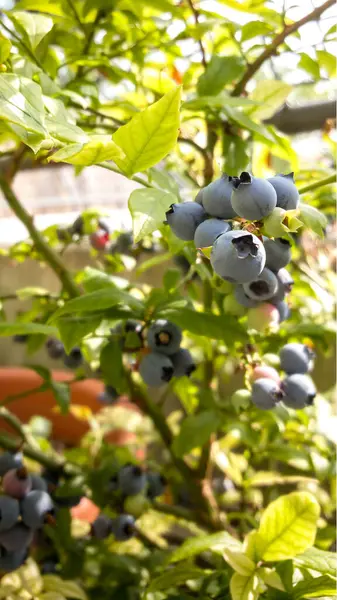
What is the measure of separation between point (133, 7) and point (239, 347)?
1.13ft

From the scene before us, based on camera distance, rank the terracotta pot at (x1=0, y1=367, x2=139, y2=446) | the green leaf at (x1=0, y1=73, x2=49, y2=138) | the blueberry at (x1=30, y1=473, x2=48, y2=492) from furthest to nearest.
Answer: the terracotta pot at (x1=0, y1=367, x2=139, y2=446), the blueberry at (x1=30, y1=473, x2=48, y2=492), the green leaf at (x1=0, y1=73, x2=49, y2=138)

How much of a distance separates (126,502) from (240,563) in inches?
14.2

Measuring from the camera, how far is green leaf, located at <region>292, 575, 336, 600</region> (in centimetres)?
39

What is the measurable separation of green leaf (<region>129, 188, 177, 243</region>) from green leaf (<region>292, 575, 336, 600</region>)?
276mm

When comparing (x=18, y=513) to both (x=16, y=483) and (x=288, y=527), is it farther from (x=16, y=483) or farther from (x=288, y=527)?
(x=288, y=527)

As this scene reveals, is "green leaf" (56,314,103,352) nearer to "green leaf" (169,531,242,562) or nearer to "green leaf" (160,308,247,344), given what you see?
"green leaf" (160,308,247,344)

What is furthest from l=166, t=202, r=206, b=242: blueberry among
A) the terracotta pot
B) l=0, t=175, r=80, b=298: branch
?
the terracotta pot

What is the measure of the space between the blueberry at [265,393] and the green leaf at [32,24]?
0.33 meters

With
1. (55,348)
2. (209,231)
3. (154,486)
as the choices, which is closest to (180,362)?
(209,231)

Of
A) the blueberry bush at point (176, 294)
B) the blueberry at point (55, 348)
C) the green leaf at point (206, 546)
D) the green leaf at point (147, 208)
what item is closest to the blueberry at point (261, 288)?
the blueberry bush at point (176, 294)

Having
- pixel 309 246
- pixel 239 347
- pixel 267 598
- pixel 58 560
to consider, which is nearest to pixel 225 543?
pixel 267 598

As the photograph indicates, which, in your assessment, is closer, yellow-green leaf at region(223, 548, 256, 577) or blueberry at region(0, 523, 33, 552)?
yellow-green leaf at region(223, 548, 256, 577)

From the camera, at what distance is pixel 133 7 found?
550 millimetres

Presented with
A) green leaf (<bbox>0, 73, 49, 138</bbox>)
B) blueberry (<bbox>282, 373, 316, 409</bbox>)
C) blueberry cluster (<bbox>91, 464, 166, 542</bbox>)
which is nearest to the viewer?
green leaf (<bbox>0, 73, 49, 138</bbox>)
